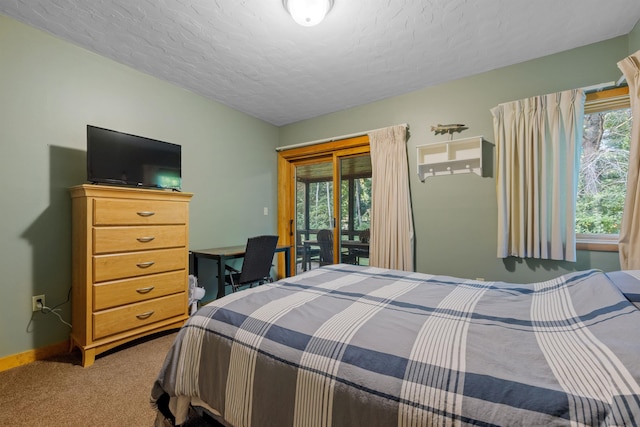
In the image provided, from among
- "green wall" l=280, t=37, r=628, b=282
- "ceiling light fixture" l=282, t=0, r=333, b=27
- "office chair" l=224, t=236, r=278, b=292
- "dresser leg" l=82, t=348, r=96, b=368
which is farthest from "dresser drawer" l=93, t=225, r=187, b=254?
"green wall" l=280, t=37, r=628, b=282

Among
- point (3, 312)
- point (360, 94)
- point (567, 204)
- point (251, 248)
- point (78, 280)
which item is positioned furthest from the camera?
point (360, 94)

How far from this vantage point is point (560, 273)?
7.86ft

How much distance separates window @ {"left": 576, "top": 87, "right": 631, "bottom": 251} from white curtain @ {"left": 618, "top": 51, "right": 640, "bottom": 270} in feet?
0.87

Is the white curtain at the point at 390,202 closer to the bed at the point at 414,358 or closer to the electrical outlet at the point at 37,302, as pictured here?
the bed at the point at 414,358

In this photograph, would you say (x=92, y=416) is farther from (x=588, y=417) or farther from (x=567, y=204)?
(x=567, y=204)

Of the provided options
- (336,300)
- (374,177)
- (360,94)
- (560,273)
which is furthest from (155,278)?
(560,273)

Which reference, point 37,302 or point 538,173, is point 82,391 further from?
point 538,173

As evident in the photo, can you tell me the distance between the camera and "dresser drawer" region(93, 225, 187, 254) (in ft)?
6.51

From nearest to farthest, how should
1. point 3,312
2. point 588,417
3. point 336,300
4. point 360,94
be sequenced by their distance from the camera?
1. point 588,417
2. point 336,300
3. point 3,312
4. point 360,94

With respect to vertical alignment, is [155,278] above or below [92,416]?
above

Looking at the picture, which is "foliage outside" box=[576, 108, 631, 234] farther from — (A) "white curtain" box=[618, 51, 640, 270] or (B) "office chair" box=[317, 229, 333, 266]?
(B) "office chair" box=[317, 229, 333, 266]

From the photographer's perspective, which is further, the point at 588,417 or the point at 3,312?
the point at 3,312

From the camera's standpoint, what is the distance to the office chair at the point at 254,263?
2771 mm

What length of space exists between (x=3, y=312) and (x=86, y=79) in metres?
1.93
